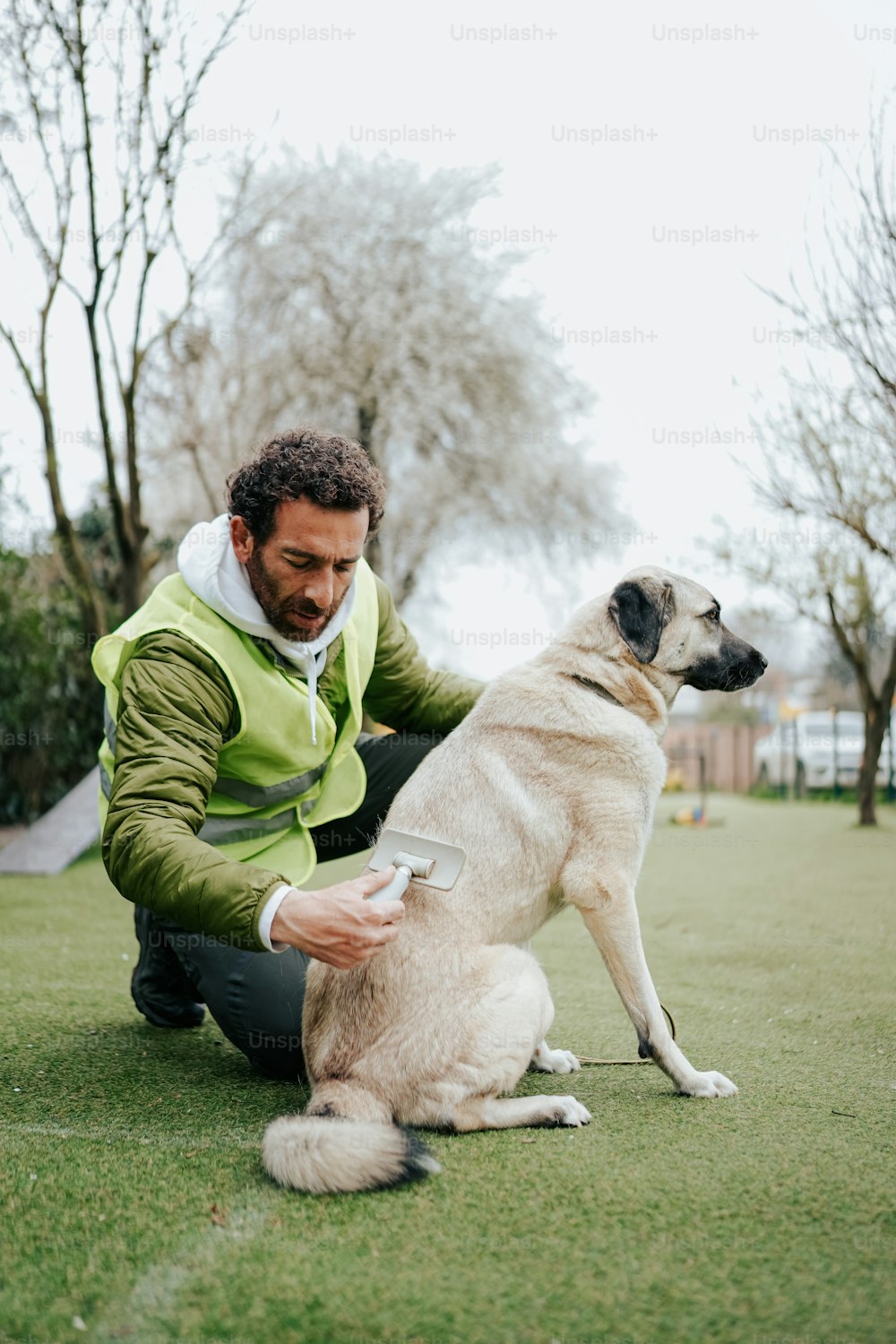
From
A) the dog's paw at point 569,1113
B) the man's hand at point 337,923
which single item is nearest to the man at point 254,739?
the man's hand at point 337,923

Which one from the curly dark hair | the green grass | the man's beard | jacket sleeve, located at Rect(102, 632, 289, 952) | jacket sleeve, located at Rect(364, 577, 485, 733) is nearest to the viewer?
the green grass

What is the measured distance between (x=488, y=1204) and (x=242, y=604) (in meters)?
1.69

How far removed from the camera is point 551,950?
5426 mm

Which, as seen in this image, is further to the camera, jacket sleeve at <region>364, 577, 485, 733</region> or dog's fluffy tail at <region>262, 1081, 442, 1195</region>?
jacket sleeve at <region>364, 577, 485, 733</region>

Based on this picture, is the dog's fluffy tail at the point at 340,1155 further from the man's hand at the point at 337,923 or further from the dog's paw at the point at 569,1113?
the dog's paw at the point at 569,1113

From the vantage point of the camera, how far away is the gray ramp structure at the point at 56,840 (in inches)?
341

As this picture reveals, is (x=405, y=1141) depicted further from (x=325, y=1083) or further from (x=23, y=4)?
(x=23, y=4)

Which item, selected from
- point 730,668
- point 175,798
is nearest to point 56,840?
point 175,798

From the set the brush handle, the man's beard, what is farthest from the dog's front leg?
the man's beard

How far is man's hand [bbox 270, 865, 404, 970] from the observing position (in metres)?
2.27

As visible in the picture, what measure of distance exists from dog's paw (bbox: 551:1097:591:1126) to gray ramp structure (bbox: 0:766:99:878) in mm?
6510

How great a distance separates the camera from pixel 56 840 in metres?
9.08

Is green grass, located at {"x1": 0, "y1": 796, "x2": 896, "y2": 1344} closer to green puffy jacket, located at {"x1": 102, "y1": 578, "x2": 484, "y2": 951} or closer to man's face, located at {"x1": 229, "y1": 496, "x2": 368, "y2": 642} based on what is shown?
green puffy jacket, located at {"x1": 102, "y1": 578, "x2": 484, "y2": 951}

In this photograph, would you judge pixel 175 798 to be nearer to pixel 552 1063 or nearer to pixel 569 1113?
pixel 569 1113
